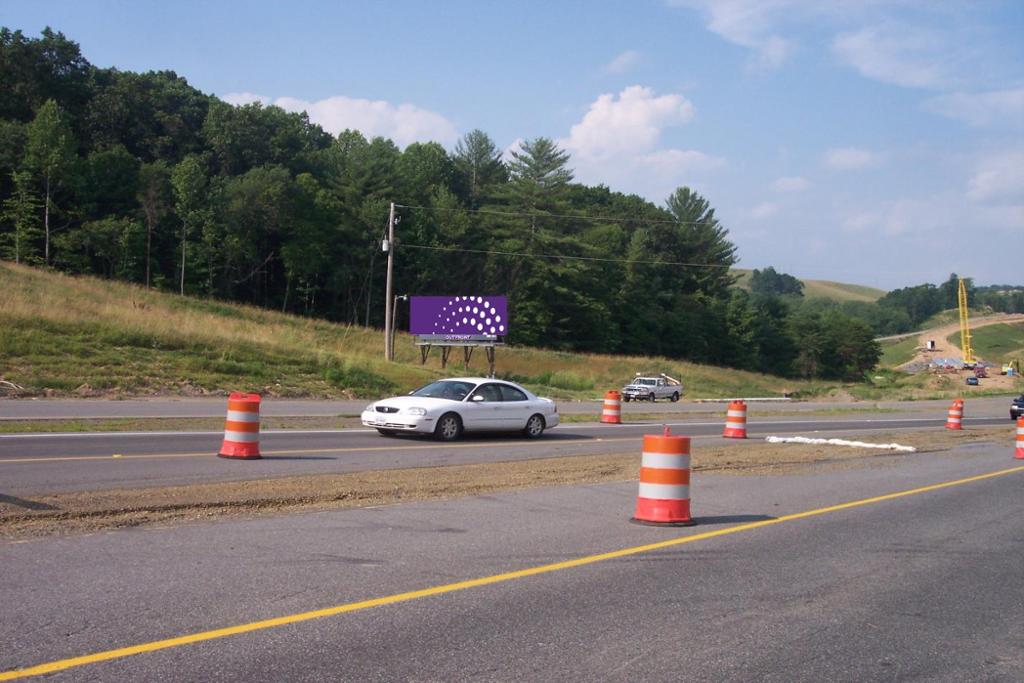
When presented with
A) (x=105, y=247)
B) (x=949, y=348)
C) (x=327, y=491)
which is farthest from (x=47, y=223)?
(x=949, y=348)

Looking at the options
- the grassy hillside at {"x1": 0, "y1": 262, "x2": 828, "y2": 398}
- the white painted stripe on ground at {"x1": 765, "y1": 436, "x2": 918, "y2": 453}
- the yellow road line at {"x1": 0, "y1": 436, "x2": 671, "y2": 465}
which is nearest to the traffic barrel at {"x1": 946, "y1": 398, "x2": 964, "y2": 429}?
the white painted stripe on ground at {"x1": 765, "y1": 436, "x2": 918, "y2": 453}

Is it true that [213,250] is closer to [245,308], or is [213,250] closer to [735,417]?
[245,308]

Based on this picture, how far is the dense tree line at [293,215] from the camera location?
7088 centimetres

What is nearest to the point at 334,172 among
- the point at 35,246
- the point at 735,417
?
the point at 35,246

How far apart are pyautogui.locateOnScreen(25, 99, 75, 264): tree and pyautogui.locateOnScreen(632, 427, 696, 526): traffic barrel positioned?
216 ft

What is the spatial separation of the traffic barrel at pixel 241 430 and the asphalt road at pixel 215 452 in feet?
0.91

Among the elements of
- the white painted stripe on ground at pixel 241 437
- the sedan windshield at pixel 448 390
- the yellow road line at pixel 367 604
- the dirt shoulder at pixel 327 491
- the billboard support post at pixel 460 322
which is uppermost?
the billboard support post at pixel 460 322

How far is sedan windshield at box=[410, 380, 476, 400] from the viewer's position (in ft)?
69.0

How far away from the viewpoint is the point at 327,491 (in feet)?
40.2

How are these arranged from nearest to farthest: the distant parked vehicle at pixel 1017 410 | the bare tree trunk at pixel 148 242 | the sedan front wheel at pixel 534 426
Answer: the sedan front wheel at pixel 534 426
the distant parked vehicle at pixel 1017 410
the bare tree trunk at pixel 148 242

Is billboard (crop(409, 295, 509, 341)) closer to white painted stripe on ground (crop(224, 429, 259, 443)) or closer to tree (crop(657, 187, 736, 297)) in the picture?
white painted stripe on ground (crop(224, 429, 259, 443))

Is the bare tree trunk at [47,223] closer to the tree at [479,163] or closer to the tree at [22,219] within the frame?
the tree at [22,219]

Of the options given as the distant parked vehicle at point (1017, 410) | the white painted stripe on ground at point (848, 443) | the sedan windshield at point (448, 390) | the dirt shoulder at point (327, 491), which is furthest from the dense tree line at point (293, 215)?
the dirt shoulder at point (327, 491)

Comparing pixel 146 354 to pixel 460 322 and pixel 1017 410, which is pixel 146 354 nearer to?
pixel 460 322
